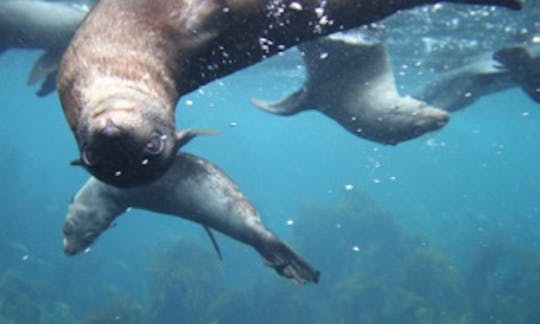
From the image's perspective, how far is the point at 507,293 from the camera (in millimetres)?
18359

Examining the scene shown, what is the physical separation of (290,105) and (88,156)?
18.2ft

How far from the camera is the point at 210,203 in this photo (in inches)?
212

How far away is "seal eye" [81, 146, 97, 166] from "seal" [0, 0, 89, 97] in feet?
23.8

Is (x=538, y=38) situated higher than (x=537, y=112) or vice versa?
(x=538, y=38)

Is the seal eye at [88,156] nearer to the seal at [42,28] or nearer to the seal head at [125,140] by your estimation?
the seal head at [125,140]

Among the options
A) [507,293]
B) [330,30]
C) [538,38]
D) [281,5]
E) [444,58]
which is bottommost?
[507,293]

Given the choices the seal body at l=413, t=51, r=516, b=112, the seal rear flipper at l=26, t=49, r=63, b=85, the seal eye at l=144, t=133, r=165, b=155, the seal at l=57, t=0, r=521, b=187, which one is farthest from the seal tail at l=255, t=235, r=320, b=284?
the seal body at l=413, t=51, r=516, b=112

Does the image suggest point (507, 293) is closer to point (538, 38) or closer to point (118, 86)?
point (538, 38)

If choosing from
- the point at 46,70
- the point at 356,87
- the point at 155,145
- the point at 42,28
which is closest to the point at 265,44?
the point at 155,145

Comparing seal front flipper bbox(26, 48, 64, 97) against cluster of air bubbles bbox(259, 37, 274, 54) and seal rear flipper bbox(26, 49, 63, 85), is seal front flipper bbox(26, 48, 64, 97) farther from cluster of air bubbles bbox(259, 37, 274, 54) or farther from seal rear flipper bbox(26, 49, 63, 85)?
cluster of air bubbles bbox(259, 37, 274, 54)

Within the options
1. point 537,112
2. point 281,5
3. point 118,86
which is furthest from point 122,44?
point 537,112

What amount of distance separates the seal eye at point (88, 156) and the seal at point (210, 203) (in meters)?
2.68

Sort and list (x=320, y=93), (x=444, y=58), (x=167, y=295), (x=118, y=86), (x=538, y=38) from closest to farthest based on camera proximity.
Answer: (x=118, y=86) < (x=320, y=93) < (x=538, y=38) < (x=167, y=295) < (x=444, y=58)

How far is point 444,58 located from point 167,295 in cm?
1457
